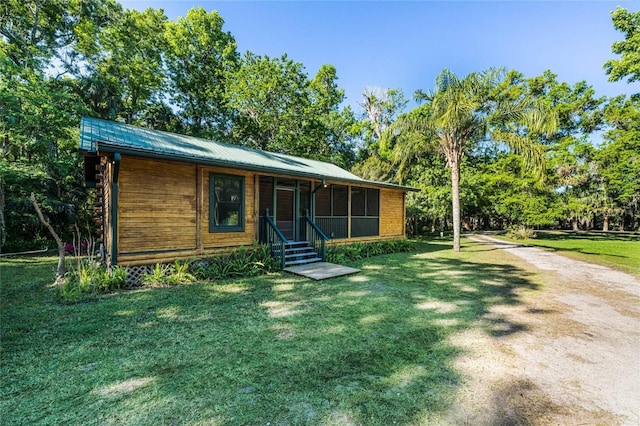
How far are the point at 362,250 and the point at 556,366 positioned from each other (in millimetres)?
7910

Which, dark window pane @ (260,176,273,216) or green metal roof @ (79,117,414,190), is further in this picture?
dark window pane @ (260,176,273,216)

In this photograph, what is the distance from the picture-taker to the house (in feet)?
20.1

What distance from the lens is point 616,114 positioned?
72.6 ft

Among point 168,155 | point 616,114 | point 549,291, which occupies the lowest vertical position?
point 549,291

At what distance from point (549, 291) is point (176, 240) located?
28.6 ft

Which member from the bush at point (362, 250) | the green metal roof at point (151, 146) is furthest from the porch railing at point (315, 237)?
the green metal roof at point (151, 146)

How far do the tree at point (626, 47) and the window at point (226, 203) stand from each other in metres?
20.7

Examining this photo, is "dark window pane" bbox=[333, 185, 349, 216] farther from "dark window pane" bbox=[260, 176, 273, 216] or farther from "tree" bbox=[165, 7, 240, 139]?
"tree" bbox=[165, 7, 240, 139]

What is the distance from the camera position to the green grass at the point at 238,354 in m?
2.22

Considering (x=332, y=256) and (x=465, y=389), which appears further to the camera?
(x=332, y=256)

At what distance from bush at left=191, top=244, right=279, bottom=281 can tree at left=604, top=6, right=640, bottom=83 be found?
20.7 m

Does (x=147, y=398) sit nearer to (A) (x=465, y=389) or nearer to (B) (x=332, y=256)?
(A) (x=465, y=389)

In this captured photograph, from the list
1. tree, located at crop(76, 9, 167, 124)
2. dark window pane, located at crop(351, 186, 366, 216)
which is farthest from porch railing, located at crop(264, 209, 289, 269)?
tree, located at crop(76, 9, 167, 124)

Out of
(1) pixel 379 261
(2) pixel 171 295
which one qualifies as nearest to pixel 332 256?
(1) pixel 379 261
